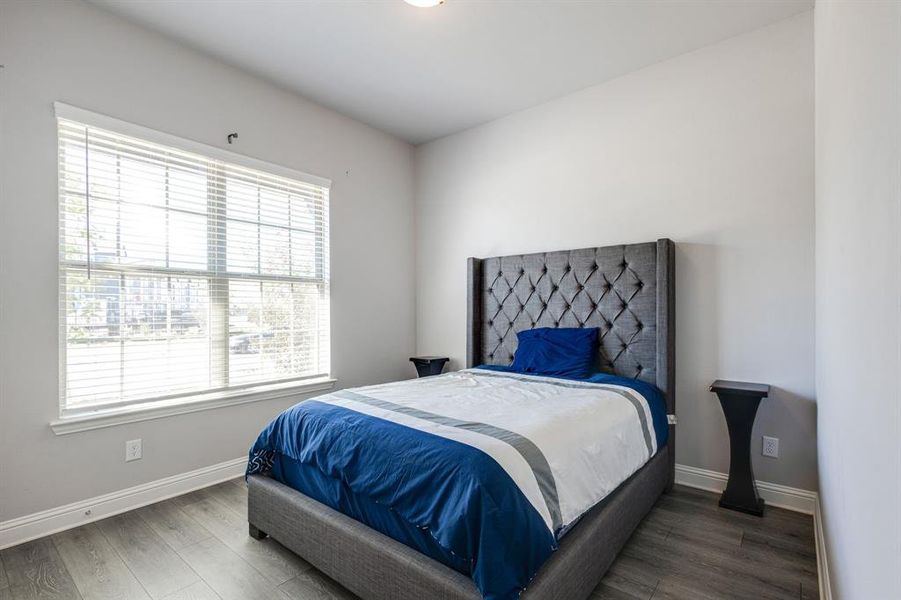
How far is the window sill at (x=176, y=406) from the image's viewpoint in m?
2.45

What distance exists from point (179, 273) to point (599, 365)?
2.98m

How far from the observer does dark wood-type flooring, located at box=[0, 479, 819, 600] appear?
1.84 m

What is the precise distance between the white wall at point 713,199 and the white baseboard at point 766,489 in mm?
49

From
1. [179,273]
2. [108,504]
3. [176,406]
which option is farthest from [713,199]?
[108,504]

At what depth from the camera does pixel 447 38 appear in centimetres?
285

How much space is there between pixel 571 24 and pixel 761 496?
3143mm

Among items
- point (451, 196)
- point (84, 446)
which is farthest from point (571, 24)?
point (84, 446)

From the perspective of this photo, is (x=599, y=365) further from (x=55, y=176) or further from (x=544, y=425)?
(x=55, y=176)

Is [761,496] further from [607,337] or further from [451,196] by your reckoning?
[451,196]

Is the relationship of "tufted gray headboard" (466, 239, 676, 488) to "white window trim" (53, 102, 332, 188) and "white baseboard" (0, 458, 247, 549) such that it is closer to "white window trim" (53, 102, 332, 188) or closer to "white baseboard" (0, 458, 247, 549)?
"white window trim" (53, 102, 332, 188)

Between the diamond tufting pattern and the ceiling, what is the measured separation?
135 cm

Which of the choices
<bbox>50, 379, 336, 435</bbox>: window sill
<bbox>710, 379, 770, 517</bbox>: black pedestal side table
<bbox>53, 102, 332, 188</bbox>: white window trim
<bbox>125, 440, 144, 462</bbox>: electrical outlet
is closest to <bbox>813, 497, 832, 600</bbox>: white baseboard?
<bbox>710, 379, 770, 517</bbox>: black pedestal side table

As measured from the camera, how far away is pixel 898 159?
1.84 feet

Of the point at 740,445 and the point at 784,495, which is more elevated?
the point at 740,445
